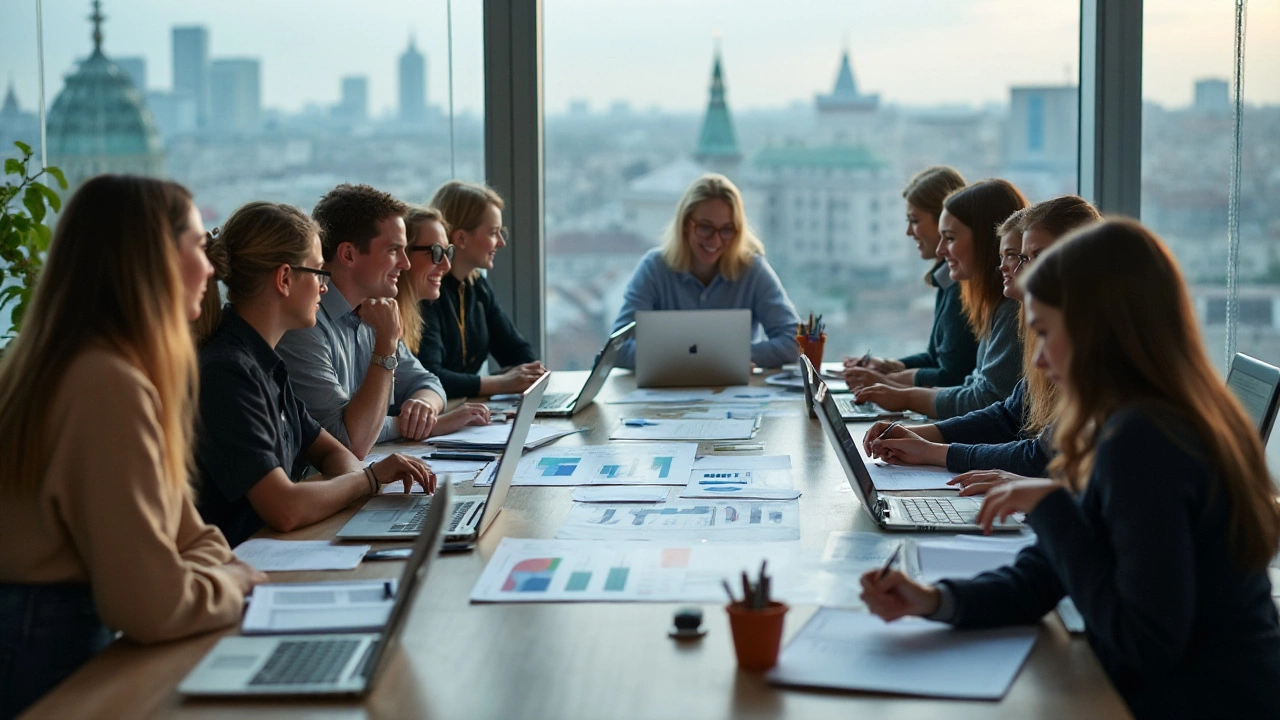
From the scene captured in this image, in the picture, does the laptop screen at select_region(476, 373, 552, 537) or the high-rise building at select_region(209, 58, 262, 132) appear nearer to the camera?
the laptop screen at select_region(476, 373, 552, 537)

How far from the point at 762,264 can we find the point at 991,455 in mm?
2182

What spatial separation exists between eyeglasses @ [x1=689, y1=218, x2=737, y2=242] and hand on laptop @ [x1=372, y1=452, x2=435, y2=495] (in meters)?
2.36

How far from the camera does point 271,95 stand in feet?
15.9

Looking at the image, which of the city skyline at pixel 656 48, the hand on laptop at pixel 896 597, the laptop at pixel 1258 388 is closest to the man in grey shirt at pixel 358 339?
the hand on laptop at pixel 896 597

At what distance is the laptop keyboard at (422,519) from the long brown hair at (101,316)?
460 mm

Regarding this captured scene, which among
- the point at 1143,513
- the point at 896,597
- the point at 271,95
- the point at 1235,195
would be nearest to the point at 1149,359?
the point at 1143,513

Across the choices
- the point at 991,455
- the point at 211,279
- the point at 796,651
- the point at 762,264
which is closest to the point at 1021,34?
the point at 762,264

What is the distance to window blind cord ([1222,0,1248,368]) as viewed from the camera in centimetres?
434

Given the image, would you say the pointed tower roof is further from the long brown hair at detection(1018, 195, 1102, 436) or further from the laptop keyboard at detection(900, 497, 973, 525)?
the laptop keyboard at detection(900, 497, 973, 525)

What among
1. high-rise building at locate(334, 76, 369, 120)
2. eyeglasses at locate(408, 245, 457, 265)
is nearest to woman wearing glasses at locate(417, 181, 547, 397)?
eyeglasses at locate(408, 245, 457, 265)

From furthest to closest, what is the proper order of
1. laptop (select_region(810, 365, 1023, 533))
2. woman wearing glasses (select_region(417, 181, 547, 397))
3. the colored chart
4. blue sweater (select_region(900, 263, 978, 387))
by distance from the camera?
woman wearing glasses (select_region(417, 181, 547, 397)) → blue sweater (select_region(900, 263, 978, 387)) → laptop (select_region(810, 365, 1023, 533)) → the colored chart

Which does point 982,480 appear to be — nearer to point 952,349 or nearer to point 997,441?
point 997,441

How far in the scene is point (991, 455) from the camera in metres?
2.43

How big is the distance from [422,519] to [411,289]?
1535 mm
